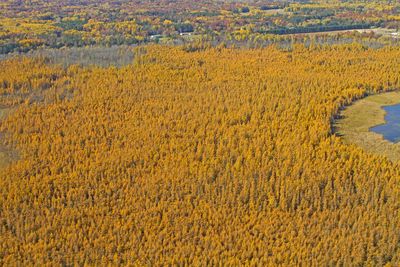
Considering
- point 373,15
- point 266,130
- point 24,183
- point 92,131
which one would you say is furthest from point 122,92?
point 373,15

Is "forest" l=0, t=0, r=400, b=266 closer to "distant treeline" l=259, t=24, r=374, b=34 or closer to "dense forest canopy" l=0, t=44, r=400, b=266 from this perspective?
"dense forest canopy" l=0, t=44, r=400, b=266

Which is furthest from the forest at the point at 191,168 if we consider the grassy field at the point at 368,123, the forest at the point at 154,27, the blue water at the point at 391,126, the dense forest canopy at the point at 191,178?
the forest at the point at 154,27

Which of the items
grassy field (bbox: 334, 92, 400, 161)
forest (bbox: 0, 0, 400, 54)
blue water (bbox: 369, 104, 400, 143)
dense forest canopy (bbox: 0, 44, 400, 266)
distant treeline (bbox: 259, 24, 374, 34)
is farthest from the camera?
distant treeline (bbox: 259, 24, 374, 34)

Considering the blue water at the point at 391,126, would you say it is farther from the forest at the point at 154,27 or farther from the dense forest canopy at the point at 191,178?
the forest at the point at 154,27

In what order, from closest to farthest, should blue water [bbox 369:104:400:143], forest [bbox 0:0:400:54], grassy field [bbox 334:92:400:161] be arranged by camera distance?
1. grassy field [bbox 334:92:400:161]
2. blue water [bbox 369:104:400:143]
3. forest [bbox 0:0:400:54]

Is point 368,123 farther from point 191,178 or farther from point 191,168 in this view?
point 191,178

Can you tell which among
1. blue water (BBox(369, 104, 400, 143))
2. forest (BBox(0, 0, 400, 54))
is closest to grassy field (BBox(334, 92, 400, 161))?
blue water (BBox(369, 104, 400, 143))

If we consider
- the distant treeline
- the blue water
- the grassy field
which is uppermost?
the distant treeline

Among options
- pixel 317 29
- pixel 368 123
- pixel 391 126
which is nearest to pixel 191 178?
pixel 368 123

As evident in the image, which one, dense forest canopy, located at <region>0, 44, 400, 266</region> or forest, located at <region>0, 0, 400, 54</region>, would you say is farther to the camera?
forest, located at <region>0, 0, 400, 54</region>
